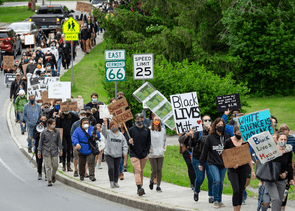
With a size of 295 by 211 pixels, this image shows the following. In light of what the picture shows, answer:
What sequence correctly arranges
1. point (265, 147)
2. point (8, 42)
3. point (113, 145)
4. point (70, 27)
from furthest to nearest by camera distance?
point (8, 42) < point (70, 27) < point (113, 145) < point (265, 147)

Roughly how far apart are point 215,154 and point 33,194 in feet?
Answer: 16.2

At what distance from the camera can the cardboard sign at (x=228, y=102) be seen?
13758 millimetres

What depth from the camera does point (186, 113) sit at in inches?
465

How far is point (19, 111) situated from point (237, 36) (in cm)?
1259

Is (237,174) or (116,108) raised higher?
(116,108)

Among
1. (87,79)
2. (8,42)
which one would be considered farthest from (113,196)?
(8,42)

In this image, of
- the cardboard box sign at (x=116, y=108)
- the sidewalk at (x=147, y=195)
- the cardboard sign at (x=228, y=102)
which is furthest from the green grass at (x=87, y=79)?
the cardboard box sign at (x=116, y=108)

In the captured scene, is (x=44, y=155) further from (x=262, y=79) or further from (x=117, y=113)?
(x=262, y=79)

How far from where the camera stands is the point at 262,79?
93.6 feet

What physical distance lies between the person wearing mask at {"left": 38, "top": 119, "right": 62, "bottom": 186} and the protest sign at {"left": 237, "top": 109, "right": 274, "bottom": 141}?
19.3 ft

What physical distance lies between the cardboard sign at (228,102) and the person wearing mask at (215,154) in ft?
11.6

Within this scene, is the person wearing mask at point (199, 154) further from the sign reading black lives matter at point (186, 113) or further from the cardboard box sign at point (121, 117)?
the cardboard box sign at point (121, 117)

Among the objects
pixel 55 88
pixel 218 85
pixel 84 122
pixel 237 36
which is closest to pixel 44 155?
pixel 84 122

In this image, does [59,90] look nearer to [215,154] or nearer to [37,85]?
[37,85]
